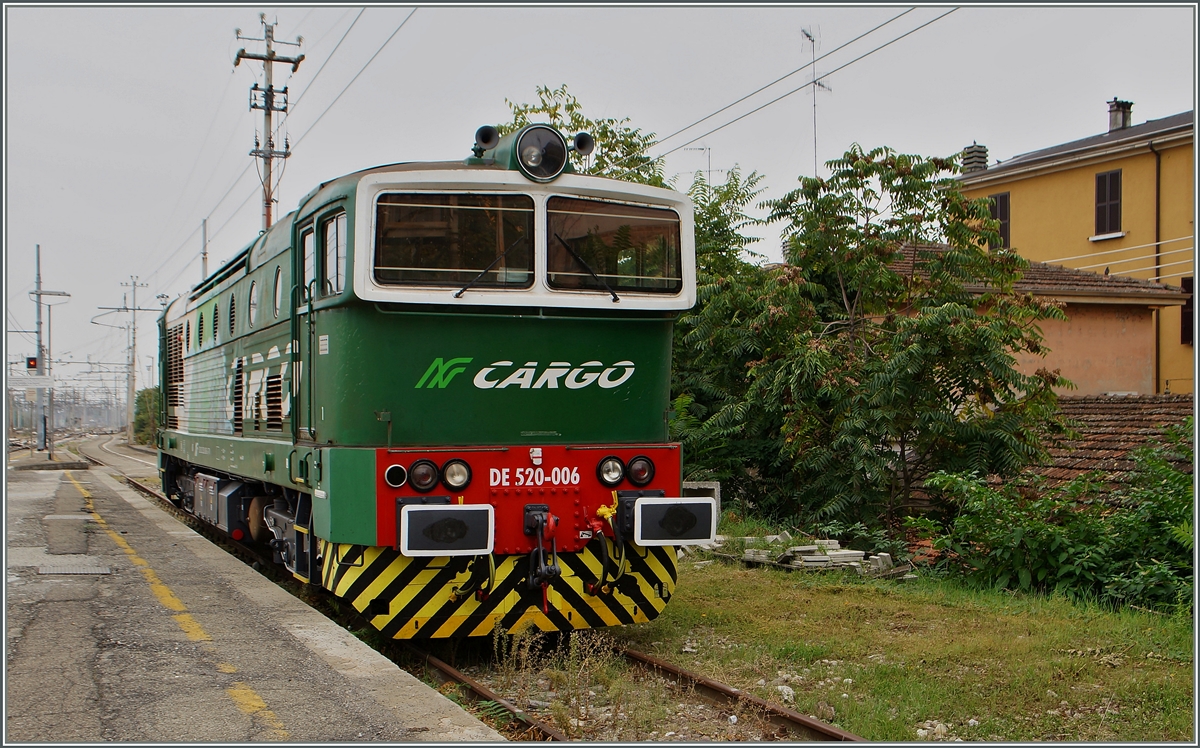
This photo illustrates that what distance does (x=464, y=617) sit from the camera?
21.5 ft

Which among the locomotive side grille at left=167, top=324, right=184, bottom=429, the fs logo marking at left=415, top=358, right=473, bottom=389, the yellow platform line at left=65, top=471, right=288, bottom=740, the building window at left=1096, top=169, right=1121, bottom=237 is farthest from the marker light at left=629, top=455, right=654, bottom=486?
the building window at left=1096, top=169, right=1121, bottom=237

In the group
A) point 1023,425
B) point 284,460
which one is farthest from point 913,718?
point 1023,425

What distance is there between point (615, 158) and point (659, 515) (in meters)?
11.4

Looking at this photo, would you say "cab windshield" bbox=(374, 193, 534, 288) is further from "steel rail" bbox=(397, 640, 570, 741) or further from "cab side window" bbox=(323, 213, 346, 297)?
"steel rail" bbox=(397, 640, 570, 741)

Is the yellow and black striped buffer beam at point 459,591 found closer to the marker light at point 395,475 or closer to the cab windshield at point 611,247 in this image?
the marker light at point 395,475

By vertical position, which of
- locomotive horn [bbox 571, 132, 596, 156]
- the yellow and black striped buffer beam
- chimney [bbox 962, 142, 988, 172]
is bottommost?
the yellow and black striped buffer beam

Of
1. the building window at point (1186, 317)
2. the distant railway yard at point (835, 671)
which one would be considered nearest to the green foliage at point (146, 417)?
the building window at point (1186, 317)

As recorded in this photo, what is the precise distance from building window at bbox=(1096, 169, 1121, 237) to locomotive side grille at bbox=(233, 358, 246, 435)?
21.4m

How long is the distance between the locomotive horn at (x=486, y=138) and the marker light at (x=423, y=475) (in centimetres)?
216

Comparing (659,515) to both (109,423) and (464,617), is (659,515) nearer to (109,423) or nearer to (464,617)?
(464,617)

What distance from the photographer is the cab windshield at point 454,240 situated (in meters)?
6.36

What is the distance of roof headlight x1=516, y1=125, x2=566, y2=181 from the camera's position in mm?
6621

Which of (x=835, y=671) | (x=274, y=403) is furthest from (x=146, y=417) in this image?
(x=835, y=671)

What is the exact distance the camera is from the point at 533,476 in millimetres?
6602
